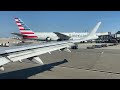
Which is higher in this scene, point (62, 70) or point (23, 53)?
point (23, 53)

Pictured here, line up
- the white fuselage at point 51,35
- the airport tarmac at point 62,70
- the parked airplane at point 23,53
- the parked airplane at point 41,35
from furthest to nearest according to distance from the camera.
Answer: the white fuselage at point 51,35 → the parked airplane at point 41,35 → the airport tarmac at point 62,70 → the parked airplane at point 23,53

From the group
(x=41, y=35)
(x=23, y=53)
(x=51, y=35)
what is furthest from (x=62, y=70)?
(x=51, y=35)

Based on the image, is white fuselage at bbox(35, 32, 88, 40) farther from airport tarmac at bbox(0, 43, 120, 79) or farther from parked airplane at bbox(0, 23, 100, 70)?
parked airplane at bbox(0, 23, 100, 70)

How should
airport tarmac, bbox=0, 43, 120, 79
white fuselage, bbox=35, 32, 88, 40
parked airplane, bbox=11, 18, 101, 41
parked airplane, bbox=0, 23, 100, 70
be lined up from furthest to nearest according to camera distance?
1. white fuselage, bbox=35, 32, 88, 40
2. parked airplane, bbox=11, 18, 101, 41
3. airport tarmac, bbox=0, 43, 120, 79
4. parked airplane, bbox=0, 23, 100, 70

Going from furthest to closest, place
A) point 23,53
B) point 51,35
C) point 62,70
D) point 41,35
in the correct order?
point 51,35 → point 41,35 → point 62,70 → point 23,53

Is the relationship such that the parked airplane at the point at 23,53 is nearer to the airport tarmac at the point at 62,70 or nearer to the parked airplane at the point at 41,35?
the airport tarmac at the point at 62,70

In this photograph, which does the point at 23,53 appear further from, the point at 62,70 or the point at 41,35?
the point at 41,35

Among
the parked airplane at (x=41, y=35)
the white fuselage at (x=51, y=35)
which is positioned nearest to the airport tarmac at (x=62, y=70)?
the parked airplane at (x=41, y=35)

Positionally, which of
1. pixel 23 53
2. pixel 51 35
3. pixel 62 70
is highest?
pixel 51 35

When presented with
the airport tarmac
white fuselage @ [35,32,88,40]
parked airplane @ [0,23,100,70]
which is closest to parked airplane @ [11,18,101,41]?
white fuselage @ [35,32,88,40]

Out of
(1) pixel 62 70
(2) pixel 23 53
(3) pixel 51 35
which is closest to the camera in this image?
(2) pixel 23 53

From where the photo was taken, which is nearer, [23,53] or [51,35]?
[23,53]
